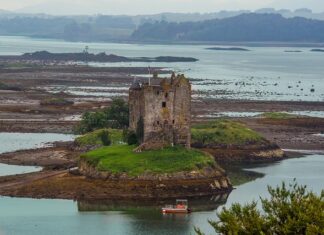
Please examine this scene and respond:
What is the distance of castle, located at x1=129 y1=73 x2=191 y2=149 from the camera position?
240 ft

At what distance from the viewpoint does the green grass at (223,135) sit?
88.7 meters

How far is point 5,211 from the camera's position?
61031 millimetres

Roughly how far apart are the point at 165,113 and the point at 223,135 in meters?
16.9

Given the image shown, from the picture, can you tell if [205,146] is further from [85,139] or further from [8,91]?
[8,91]

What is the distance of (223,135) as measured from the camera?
8956cm

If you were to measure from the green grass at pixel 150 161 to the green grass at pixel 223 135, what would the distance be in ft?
51.4

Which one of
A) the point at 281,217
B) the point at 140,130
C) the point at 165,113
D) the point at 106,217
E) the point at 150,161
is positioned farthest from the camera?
the point at 140,130

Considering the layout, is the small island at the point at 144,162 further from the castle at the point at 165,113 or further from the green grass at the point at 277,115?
the green grass at the point at 277,115

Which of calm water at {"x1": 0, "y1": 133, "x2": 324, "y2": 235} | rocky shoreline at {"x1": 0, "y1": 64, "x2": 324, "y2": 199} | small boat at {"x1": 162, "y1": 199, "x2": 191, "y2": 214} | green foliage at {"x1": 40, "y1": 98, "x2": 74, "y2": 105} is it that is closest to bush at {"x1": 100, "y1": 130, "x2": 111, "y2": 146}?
rocky shoreline at {"x1": 0, "y1": 64, "x2": 324, "y2": 199}

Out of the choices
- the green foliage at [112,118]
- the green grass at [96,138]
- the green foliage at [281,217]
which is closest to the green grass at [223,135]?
the green grass at [96,138]

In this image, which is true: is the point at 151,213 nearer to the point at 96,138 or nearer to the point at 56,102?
the point at 96,138

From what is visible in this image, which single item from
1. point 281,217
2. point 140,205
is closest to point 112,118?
point 140,205

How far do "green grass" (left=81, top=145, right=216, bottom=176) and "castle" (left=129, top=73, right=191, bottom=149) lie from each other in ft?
3.61

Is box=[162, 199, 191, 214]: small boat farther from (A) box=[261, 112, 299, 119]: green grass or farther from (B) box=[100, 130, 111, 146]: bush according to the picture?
(A) box=[261, 112, 299, 119]: green grass
